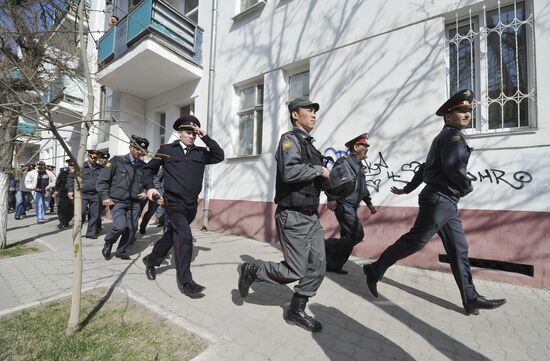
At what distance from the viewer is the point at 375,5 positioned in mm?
5113

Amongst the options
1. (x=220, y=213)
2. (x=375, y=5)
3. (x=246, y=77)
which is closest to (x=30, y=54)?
(x=246, y=77)

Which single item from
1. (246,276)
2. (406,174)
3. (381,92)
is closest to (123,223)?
(246,276)

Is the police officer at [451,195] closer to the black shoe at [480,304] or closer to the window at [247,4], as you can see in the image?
the black shoe at [480,304]

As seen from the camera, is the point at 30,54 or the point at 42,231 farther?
the point at 42,231

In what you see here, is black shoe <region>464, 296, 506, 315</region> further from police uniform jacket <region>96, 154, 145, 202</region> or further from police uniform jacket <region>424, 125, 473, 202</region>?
police uniform jacket <region>96, 154, 145, 202</region>

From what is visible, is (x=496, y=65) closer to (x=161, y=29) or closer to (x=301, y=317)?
(x=301, y=317)

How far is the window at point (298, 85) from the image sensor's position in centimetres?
633

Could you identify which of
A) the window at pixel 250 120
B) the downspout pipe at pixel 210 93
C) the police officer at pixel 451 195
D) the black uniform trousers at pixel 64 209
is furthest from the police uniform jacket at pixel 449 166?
the black uniform trousers at pixel 64 209

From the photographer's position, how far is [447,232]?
2.91m

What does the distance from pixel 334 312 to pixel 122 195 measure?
359cm

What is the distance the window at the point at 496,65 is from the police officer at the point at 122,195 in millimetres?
4841

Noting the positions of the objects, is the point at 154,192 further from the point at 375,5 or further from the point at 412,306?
the point at 375,5

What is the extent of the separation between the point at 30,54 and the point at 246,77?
404 cm

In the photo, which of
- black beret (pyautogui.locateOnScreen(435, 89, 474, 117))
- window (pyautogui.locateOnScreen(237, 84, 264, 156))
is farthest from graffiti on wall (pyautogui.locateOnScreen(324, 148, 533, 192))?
window (pyautogui.locateOnScreen(237, 84, 264, 156))
